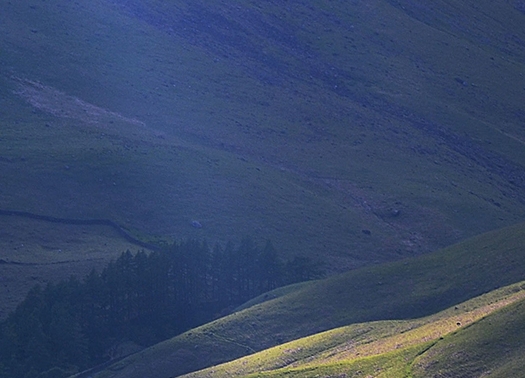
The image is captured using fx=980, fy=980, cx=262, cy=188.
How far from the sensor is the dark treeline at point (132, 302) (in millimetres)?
92250

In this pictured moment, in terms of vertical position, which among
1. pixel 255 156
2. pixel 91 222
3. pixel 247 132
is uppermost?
pixel 247 132

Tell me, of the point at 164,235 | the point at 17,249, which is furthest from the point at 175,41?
the point at 17,249

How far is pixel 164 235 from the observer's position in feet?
402

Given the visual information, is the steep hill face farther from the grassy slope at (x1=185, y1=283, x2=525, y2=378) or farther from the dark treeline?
the grassy slope at (x1=185, y1=283, x2=525, y2=378)

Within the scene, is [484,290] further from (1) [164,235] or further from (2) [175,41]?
(2) [175,41]

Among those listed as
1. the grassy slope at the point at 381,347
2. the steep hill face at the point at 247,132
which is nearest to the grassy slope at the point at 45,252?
the steep hill face at the point at 247,132

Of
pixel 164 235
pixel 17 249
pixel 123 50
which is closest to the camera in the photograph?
pixel 17 249

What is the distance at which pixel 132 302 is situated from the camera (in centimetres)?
10131

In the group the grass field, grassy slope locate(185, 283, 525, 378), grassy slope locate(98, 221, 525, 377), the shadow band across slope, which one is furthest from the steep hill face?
grassy slope locate(185, 283, 525, 378)

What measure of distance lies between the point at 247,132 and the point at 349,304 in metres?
73.1

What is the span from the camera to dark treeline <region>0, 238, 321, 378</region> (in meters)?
92.2

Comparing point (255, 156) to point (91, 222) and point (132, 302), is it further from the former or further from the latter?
point (132, 302)

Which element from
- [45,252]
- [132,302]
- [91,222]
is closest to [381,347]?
[132,302]

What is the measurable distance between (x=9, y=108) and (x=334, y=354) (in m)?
87.7
